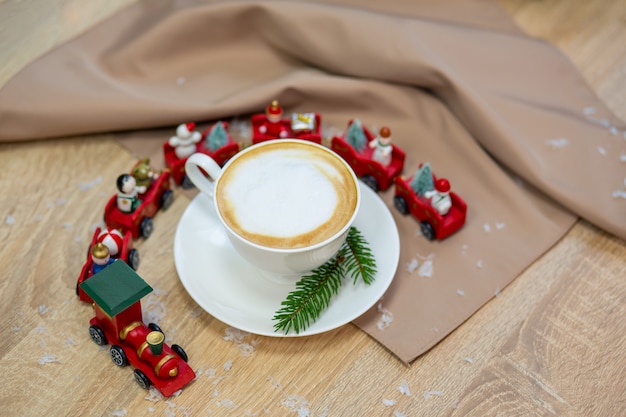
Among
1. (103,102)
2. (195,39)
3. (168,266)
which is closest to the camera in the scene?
(168,266)

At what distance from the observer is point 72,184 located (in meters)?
1.13

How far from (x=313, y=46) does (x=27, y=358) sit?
2.16ft

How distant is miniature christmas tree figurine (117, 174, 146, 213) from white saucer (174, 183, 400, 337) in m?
0.07

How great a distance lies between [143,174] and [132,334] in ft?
0.87

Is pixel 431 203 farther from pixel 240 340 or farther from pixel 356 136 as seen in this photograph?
pixel 240 340

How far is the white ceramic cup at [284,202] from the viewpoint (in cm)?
91

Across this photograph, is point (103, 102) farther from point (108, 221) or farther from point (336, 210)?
point (336, 210)

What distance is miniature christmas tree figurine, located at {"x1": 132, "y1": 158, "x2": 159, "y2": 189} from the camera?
1.08 metres

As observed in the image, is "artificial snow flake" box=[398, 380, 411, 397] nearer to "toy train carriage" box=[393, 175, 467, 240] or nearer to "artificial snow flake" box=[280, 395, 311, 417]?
"artificial snow flake" box=[280, 395, 311, 417]

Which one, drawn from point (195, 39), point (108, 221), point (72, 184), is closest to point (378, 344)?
point (108, 221)

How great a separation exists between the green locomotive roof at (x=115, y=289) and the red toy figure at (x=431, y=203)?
413mm

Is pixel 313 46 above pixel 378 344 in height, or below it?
above

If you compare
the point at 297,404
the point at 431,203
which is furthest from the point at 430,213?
the point at 297,404

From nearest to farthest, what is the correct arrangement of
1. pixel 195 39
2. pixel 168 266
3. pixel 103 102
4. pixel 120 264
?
pixel 120 264 < pixel 168 266 < pixel 103 102 < pixel 195 39
